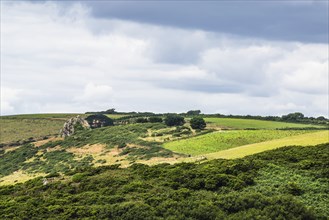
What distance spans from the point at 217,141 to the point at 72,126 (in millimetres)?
50503

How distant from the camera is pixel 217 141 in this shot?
282ft

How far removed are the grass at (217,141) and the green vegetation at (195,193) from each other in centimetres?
Answer: 3187

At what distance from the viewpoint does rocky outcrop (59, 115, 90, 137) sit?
395ft

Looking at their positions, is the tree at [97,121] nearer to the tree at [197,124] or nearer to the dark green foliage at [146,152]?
the tree at [197,124]

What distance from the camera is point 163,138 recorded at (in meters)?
97.9

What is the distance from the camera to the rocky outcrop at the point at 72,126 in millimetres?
120281

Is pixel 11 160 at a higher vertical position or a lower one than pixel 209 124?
lower

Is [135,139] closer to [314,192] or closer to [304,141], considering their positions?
[304,141]

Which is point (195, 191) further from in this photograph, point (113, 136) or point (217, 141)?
point (113, 136)

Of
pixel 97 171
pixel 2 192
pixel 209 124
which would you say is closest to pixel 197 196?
pixel 97 171

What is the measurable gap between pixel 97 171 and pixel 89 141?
178 feet

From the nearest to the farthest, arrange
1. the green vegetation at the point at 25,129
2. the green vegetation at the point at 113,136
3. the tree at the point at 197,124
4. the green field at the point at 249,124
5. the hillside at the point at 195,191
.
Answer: the hillside at the point at 195,191, the green vegetation at the point at 113,136, the tree at the point at 197,124, the green field at the point at 249,124, the green vegetation at the point at 25,129

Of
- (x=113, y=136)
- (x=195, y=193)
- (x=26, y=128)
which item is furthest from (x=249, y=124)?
(x=195, y=193)

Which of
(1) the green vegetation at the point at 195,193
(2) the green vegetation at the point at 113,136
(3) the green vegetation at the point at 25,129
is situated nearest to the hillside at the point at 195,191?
(1) the green vegetation at the point at 195,193
